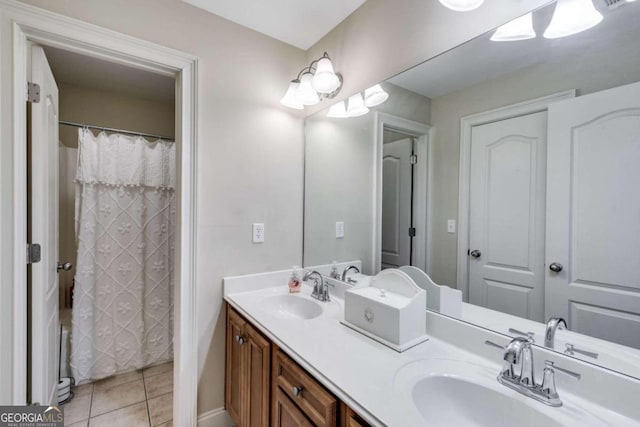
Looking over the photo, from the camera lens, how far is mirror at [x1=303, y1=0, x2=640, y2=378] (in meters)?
0.77

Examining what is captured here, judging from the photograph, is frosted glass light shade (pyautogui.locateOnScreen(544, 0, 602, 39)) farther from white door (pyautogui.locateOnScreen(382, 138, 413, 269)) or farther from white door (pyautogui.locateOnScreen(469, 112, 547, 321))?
white door (pyautogui.locateOnScreen(382, 138, 413, 269))

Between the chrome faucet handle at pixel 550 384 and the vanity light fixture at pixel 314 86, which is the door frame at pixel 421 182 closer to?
the vanity light fixture at pixel 314 86

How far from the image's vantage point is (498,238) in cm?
104

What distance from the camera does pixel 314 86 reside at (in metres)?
1.60

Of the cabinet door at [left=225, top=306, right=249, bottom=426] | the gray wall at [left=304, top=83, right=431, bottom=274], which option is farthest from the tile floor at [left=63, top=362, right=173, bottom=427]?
the gray wall at [left=304, top=83, right=431, bottom=274]

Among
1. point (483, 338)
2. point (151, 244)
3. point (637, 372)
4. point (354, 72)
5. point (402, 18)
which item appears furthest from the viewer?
point (151, 244)

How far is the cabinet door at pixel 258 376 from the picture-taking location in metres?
1.18

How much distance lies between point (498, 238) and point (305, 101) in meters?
1.24

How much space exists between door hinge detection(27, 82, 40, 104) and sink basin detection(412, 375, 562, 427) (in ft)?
6.25

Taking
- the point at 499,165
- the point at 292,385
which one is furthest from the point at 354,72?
the point at 292,385

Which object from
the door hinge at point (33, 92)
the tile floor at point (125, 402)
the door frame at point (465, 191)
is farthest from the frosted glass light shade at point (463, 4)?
the tile floor at point (125, 402)

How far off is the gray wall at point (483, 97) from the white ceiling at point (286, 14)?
0.84 m

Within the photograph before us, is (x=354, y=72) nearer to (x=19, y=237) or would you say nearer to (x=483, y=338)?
(x=483, y=338)

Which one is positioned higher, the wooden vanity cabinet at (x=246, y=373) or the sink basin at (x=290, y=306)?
the sink basin at (x=290, y=306)
